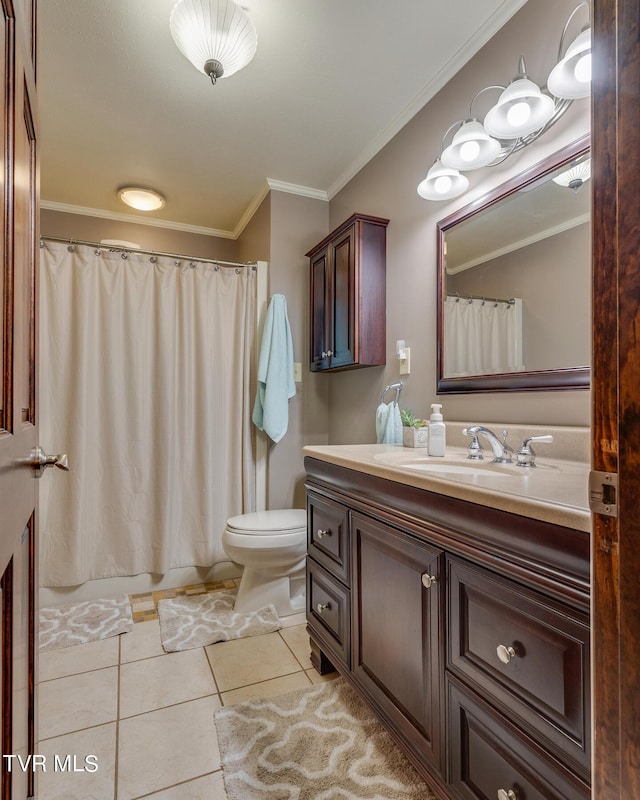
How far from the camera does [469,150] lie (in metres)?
1.48

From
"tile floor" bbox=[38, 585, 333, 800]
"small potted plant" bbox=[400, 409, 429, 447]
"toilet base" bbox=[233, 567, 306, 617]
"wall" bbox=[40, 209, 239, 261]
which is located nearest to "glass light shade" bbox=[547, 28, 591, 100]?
"small potted plant" bbox=[400, 409, 429, 447]

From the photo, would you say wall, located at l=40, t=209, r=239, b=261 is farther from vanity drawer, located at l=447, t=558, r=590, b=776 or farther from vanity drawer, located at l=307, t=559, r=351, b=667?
vanity drawer, located at l=447, t=558, r=590, b=776

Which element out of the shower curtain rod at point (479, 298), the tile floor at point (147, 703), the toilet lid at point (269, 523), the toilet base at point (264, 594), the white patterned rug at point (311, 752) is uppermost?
the shower curtain rod at point (479, 298)

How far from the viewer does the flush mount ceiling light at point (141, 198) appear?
8.88 ft

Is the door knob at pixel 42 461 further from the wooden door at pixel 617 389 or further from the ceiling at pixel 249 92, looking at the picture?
the ceiling at pixel 249 92

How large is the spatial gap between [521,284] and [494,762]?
130cm

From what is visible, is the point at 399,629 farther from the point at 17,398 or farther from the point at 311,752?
the point at 17,398

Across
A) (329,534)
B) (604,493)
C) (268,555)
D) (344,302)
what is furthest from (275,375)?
(604,493)

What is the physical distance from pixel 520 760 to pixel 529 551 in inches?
15.4

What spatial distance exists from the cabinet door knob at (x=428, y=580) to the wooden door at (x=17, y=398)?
801 millimetres

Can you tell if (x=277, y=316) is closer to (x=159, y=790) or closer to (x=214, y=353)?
(x=214, y=353)

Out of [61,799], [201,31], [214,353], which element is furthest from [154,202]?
[61,799]

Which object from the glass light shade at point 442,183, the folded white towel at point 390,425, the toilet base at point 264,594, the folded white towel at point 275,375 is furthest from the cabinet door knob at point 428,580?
the folded white towel at point 275,375

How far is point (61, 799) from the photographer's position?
3.64ft
